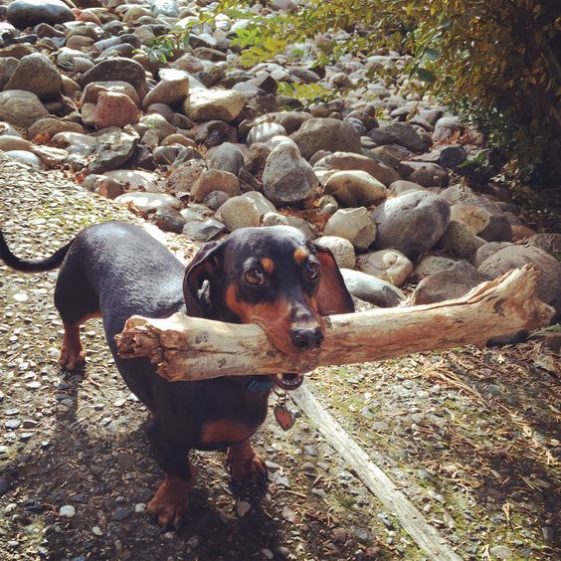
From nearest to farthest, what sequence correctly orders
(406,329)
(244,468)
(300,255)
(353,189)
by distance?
(406,329) < (300,255) < (244,468) < (353,189)

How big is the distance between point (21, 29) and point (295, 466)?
7.97 m

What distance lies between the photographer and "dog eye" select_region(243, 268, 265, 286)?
1913mm

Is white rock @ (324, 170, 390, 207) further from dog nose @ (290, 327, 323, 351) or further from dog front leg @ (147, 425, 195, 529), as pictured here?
dog nose @ (290, 327, 323, 351)

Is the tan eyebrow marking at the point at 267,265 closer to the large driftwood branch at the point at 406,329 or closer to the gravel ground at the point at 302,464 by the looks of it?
the large driftwood branch at the point at 406,329

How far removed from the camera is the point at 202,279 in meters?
2.05

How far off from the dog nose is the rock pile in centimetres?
220

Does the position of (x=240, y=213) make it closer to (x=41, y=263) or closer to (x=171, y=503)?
(x=41, y=263)

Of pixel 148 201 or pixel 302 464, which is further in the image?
pixel 148 201

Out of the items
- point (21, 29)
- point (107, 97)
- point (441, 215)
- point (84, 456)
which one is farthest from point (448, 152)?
point (21, 29)

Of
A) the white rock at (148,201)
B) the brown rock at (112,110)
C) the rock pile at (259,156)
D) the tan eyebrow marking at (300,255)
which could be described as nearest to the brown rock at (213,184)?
the rock pile at (259,156)

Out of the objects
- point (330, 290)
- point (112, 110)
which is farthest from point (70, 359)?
point (112, 110)

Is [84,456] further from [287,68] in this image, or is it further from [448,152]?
[287,68]

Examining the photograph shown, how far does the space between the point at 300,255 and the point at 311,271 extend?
0.06 metres

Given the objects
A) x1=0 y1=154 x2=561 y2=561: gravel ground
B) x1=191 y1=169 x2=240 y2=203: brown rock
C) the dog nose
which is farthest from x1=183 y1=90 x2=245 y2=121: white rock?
the dog nose
